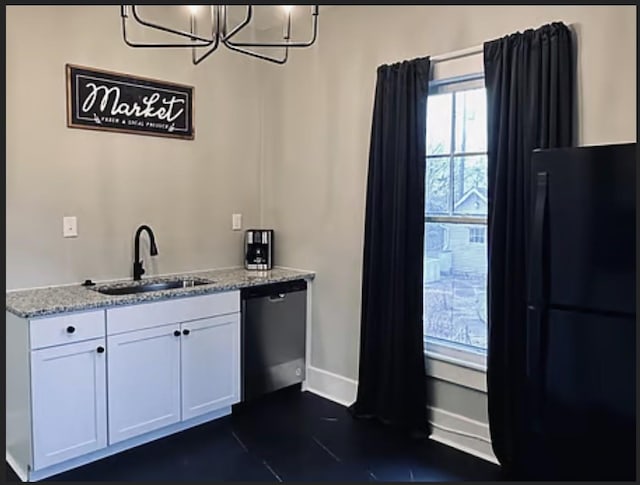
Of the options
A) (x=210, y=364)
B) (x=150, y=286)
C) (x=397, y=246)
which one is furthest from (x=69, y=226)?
(x=397, y=246)

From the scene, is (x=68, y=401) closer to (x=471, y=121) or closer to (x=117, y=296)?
(x=117, y=296)

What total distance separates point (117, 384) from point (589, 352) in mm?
2279

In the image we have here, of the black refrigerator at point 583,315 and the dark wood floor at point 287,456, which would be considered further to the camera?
the dark wood floor at point 287,456

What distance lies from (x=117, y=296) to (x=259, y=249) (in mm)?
1289

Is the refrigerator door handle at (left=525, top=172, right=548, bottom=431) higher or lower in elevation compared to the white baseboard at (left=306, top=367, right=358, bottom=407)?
higher

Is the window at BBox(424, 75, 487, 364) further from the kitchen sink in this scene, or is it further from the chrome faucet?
the chrome faucet

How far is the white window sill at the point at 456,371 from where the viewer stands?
9.82 ft

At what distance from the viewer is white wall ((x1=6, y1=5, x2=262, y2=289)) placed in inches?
120

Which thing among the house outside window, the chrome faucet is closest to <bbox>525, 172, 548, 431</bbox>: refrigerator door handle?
the house outside window

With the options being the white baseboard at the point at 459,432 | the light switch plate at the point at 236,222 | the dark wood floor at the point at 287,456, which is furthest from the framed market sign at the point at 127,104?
the white baseboard at the point at 459,432

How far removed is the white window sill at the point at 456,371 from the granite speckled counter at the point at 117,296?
1.08 meters

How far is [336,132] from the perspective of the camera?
368 centimetres

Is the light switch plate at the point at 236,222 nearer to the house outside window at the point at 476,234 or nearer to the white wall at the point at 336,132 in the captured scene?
the white wall at the point at 336,132

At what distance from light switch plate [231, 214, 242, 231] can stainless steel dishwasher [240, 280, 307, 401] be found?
2.20 feet
